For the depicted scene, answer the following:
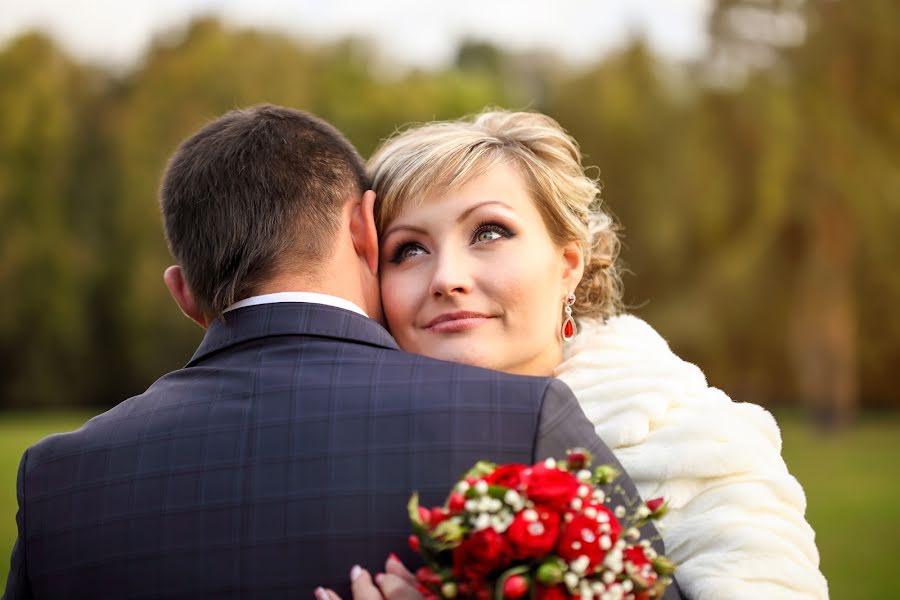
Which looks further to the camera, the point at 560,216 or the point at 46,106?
the point at 46,106

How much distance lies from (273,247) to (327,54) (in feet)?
90.0

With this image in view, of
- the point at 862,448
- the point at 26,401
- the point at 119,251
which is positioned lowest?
the point at 26,401

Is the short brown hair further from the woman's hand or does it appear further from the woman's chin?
the woman's hand

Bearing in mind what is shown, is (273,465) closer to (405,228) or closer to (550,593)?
(550,593)

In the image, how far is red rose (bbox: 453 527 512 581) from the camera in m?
2.08

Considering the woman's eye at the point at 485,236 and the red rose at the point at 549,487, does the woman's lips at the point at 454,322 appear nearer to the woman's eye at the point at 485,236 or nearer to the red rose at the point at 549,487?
the woman's eye at the point at 485,236

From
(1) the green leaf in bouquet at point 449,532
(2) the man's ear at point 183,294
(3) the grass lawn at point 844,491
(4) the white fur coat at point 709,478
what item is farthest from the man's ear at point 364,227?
(3) the grass lawn at point 844,491

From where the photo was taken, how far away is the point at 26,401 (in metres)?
26.7

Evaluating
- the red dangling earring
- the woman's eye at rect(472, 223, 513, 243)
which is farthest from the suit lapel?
the red dangling earring

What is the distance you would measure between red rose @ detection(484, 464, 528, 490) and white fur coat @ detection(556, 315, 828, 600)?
2.55 feet

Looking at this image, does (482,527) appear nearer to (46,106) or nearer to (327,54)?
(46,106)

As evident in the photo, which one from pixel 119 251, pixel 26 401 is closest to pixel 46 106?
pixel 119 251

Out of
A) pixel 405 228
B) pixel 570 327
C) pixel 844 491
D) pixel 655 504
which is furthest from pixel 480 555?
pixel 844 491

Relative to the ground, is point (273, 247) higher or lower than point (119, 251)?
higher
